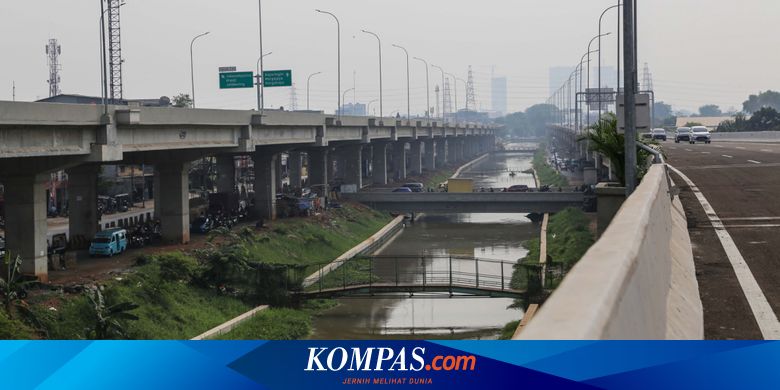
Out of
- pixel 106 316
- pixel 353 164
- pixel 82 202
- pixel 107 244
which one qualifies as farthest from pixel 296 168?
pixel 106 316

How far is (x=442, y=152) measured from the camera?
17800 centimetres

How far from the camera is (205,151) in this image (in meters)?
54.1

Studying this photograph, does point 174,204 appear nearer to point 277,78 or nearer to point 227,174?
point 227,174

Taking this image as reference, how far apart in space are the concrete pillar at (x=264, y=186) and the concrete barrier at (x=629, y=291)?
176 ft

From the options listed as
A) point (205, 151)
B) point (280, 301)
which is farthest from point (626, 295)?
point (205, 151)

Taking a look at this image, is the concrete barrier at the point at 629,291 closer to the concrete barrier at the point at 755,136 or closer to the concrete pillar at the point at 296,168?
the concrete barrier at the point at 755,136

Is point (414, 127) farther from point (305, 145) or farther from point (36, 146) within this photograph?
point (36, 146)

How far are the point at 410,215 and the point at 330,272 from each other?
1412 inches

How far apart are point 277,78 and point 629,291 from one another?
7395 centimetres

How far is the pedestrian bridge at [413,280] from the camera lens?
41531 millimetres

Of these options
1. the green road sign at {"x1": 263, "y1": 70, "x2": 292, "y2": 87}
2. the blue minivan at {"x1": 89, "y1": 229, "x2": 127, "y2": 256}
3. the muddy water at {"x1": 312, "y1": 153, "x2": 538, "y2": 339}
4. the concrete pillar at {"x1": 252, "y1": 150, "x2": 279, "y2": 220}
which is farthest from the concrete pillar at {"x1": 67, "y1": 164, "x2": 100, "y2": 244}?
the green road sign at {"x1": 263, "y1": 70, "x2": 292, "y2": 87}

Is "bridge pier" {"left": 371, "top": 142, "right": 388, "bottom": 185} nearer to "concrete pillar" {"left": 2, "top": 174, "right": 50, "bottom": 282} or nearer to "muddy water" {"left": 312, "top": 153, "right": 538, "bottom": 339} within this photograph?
"muddy water" {"left": 312, "top": 153, "right": 538, "bottom": 339}

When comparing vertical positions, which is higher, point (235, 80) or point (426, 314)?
point (235, 80)

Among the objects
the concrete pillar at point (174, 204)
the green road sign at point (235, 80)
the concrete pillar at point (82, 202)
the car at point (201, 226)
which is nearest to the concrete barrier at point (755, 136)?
the green road sign at point (235, 80)
